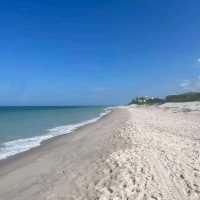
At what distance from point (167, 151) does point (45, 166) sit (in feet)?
17.9

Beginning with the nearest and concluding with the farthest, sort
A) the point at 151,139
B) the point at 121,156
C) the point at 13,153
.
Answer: the point at 121,156 < the point at 151,139 < the point at 13,153

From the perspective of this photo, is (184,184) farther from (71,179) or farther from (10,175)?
(10,175)

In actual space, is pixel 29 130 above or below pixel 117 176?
below

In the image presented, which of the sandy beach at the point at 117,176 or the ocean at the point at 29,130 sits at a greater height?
the sandy beach at the point at 117,176

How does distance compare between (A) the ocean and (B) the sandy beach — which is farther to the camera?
(A) the ocean

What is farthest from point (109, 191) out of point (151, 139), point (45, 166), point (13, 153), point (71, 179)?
point (13, 153)

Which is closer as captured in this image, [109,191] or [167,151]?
[109,191]

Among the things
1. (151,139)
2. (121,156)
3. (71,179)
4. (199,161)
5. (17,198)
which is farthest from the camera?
(151,139)

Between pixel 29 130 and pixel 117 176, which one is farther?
pixel 29 130

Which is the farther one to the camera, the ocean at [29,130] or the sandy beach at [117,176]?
the ocean at [29,130]

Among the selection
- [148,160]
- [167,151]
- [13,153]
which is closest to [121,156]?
[148,160]

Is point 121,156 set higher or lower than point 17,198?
higher

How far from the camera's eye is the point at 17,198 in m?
7.01

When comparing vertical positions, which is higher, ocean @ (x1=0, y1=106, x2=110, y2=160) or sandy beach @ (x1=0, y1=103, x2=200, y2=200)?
sandy beach @ (x1=0, y1=103, x2=200, y2=200)
